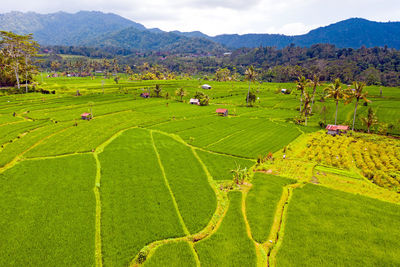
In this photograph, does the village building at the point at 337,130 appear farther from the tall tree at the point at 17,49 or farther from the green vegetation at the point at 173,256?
the tall tree at the point at 17,49

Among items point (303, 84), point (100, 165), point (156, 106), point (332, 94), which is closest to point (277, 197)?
point (100, 165)

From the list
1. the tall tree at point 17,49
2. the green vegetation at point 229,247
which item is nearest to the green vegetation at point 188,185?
the green vegetation at point 229,247

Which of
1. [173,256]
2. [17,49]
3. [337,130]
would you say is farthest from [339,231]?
[17,49]

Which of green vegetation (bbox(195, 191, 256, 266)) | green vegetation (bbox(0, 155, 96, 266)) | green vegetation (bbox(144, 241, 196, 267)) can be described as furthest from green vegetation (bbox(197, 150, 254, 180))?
green vegetation (bbox(0, 155, 96, 266))

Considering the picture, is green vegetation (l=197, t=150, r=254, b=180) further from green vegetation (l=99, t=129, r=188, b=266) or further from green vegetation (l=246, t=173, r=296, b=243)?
green vegetation (l=99, t=129, r=188, b=266)

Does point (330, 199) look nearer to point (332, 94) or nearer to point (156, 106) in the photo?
point (332, 94)
